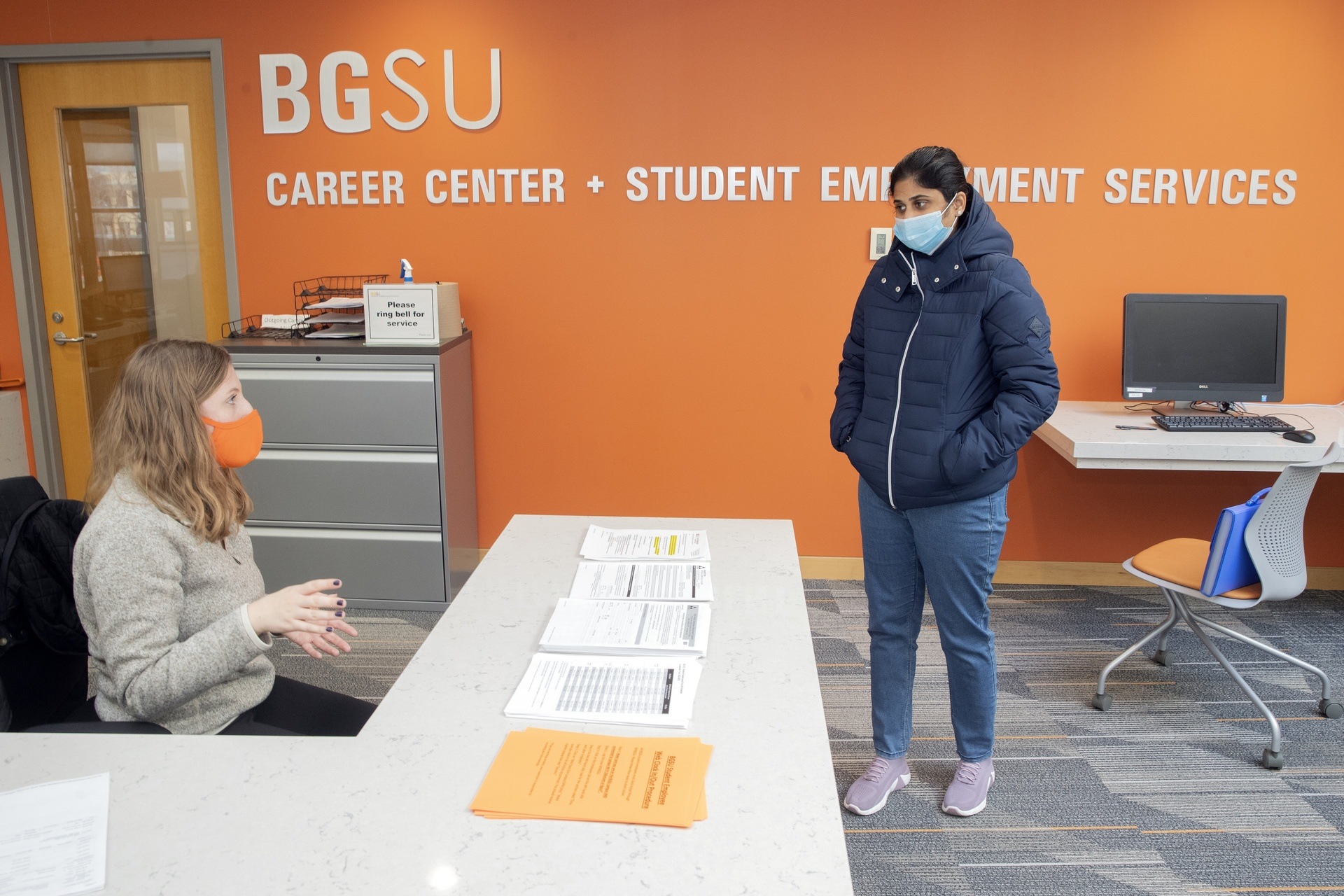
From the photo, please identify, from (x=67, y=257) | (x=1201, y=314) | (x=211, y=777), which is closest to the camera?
(x=211, y=777)

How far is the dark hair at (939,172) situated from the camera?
2.06 metres

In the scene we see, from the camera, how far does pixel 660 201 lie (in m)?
3.79

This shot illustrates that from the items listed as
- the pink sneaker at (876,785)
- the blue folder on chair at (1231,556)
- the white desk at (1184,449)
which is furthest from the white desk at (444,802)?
the white desk at (1184,449)

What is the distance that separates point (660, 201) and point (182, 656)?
8.86 feet

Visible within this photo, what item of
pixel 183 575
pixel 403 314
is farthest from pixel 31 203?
pixel 183 575

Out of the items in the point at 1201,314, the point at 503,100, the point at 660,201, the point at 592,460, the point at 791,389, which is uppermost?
the point at 503,100

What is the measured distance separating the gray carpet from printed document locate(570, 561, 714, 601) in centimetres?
83

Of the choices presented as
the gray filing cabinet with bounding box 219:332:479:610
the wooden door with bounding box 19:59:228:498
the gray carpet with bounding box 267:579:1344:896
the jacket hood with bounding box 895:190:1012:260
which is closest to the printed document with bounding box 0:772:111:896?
the gray carpet with bounding box 267:579:1344:896

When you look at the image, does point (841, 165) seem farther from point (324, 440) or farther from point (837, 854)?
point (837, 854)

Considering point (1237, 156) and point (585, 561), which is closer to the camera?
point (585, 561)

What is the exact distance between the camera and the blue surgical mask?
2.09 metres

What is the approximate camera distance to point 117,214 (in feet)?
13.1

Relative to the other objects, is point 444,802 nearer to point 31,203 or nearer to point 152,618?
point 152,618

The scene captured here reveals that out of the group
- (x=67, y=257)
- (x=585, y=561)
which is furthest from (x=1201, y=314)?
(x=67, y=257)
